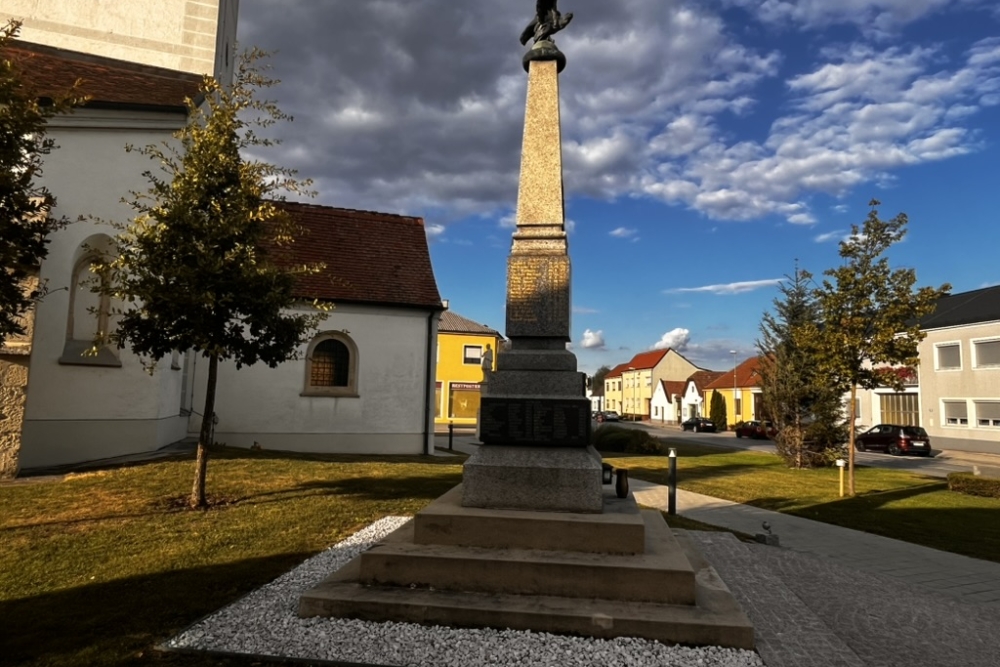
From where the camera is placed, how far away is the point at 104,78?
15.5 m

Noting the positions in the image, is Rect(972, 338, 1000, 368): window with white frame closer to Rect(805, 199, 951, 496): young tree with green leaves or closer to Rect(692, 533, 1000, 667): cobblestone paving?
Rect(805, 199, 951, 496): young tree with green leaves

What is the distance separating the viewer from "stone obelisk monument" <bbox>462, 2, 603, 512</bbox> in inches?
233

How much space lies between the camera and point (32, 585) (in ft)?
18.0

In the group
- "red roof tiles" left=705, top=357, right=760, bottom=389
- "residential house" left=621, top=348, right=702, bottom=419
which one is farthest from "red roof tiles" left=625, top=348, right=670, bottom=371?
"red roof tiles" left=705, top=357, right=760, bottom=389

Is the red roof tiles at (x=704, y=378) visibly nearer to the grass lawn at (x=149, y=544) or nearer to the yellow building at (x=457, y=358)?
the yellow building at (x=457, y=358)

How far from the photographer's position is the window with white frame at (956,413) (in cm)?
3334

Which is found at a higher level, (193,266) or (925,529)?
(193,266)

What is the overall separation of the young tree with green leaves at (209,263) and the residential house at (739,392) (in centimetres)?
5163

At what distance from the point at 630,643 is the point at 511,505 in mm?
1848

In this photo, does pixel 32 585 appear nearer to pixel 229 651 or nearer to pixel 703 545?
pixel 229 651

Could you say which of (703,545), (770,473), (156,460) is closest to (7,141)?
(156,460)

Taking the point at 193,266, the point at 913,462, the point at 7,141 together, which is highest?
the point at 7,141

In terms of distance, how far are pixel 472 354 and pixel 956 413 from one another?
102 feet

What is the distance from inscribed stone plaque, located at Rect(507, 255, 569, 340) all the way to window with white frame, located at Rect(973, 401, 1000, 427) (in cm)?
3582
